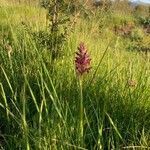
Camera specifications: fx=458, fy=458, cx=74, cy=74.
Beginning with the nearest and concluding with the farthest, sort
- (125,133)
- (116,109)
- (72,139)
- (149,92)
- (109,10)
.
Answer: (72,139) → (125,133) → (116,109) → (149,92) → (109,10)

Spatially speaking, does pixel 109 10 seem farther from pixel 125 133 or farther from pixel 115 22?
pixel 115 22

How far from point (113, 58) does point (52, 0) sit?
787 millimetres

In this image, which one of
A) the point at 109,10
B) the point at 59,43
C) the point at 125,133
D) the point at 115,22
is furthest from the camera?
the point at 115,22

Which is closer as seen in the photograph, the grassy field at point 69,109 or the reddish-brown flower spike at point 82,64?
the reddish-brown flower spike at point 82,64

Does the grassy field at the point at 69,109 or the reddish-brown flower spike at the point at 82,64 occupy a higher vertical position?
the reddish-brown flower spike at the point at 82,64

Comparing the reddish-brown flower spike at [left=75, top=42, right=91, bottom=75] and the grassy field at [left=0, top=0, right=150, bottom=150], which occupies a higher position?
the reddish-brown flower spike at [left=75, top=42, right=91, bottom=75]

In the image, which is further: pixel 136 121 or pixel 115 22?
pixel 115 22

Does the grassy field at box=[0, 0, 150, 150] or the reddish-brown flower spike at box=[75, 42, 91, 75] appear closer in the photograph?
the reddish-brown flower spike at box=[75, 42, 91, 75]

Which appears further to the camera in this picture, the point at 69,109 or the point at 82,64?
the point at 69,109

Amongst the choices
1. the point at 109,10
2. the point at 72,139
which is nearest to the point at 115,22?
the point at 109,10

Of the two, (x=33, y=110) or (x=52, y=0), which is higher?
(x=52, y=0)

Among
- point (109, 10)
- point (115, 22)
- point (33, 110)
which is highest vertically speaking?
point (109, 10)

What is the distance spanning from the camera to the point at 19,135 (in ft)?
8.52

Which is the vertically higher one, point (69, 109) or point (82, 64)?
point (82, 64)
